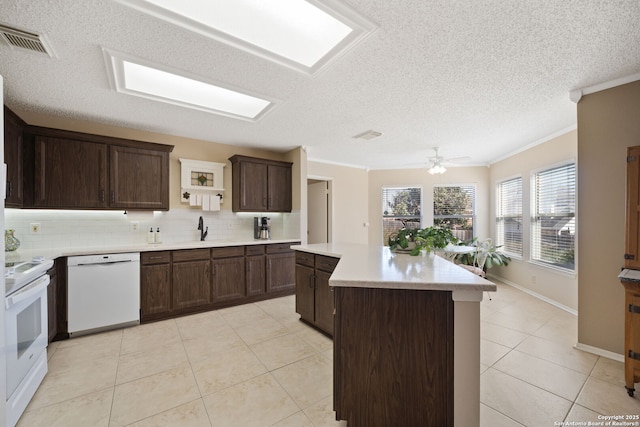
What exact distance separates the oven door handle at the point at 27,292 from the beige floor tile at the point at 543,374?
11.7ft

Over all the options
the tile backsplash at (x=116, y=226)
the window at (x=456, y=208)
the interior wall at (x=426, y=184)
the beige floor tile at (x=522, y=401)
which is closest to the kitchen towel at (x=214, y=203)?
the tile backsplash at (x=116, y=226)

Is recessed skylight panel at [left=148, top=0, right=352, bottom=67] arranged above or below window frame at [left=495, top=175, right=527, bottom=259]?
above

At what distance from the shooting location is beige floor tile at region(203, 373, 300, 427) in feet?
5.46

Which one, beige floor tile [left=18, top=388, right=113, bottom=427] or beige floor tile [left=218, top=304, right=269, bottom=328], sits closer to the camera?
beige floor tile [left=18, top=388, right=113, bottom=427]

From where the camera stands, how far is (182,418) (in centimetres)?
168

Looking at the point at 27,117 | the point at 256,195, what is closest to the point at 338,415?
the point at 256,195

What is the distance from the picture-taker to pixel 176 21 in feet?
5.35

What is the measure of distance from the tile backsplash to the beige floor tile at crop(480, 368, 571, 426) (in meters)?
3.22

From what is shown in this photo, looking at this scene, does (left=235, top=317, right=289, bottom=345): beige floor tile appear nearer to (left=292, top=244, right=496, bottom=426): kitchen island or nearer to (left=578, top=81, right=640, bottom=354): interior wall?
(left=292, top=244, right=496, bottom=426): kitchen island

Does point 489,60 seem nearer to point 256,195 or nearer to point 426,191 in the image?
point 256,195

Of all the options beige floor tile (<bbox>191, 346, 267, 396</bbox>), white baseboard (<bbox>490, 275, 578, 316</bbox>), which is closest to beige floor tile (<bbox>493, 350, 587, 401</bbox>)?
white baseboard (<bbox>490, 275, 578, 316</bbox>)

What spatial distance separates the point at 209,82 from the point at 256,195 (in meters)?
2.18

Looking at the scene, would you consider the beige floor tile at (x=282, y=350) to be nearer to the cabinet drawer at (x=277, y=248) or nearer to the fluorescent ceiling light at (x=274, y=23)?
the cabinet drawer at (x=277, y=248)

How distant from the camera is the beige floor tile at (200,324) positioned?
9.57 feet
